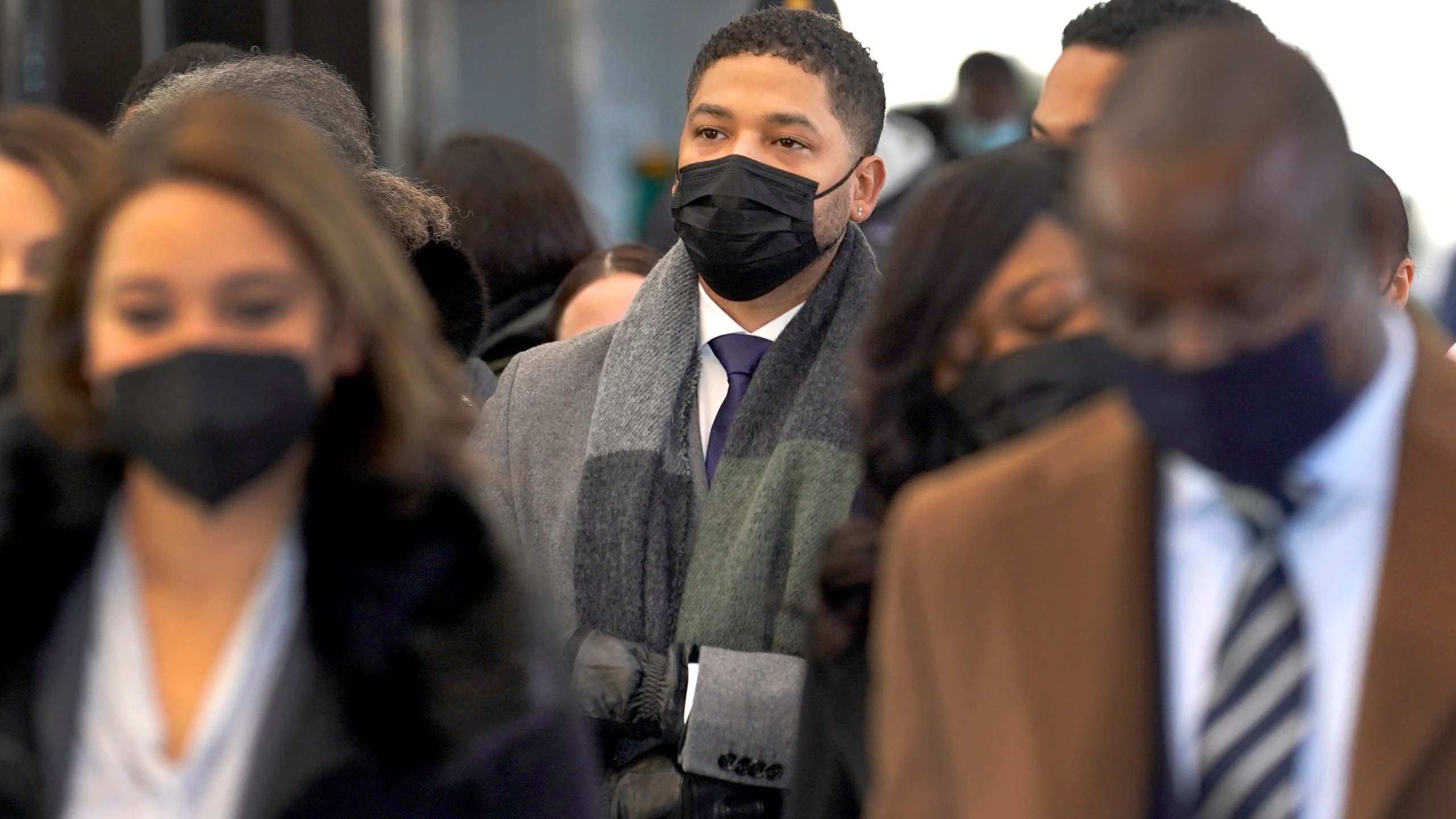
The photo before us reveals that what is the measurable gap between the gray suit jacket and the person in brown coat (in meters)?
1.04

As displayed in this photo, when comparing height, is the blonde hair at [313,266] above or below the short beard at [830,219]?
above

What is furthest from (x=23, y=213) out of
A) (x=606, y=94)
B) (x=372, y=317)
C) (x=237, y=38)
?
(x=606, y=94)

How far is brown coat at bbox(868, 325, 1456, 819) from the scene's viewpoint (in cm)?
140

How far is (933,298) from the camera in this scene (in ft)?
6.41

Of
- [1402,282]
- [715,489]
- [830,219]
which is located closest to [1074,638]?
[715,489]

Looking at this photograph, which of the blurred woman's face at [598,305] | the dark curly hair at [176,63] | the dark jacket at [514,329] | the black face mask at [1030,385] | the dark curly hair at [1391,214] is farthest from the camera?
the dark jacket at [514,329]

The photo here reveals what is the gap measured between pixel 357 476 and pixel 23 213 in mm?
703

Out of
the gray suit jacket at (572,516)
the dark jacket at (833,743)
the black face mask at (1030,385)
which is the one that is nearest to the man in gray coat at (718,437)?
the gray suit jacket at (572,516)

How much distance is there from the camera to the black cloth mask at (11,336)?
1.99 meters

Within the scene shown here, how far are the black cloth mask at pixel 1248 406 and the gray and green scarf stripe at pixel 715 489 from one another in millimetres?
1271

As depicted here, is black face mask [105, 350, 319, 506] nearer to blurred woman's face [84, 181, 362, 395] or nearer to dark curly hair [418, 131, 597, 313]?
blurred woman's face [84, 181, 362, 395]

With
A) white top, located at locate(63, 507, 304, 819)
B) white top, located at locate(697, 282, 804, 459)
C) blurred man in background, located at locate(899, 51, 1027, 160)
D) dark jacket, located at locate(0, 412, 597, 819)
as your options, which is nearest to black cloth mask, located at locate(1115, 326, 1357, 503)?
dark jacket, located at locate(0, 412, 597, 819)

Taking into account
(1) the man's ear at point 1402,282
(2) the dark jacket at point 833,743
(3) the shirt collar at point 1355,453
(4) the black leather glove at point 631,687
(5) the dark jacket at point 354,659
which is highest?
(3) the shirt collar at point 1355,453

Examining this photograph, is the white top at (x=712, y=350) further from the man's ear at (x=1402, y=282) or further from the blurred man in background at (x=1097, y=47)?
the man's ear at (x=1402, y=282)
